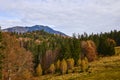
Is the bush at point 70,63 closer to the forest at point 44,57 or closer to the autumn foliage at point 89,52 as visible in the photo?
the forest at point 44,57

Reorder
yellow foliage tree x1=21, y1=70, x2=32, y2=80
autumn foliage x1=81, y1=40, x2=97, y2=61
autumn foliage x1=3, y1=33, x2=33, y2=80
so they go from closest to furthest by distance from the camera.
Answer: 1. autumn foliage x1=3, y1=33, x2=33, y2=80
2. yellow foliage tree x1=21, y1=70, x2=32, y2=80
3. autumn foliage x1=81, y1=40, x2=97, y2=61

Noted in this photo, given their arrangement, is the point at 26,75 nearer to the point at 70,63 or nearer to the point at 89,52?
the point at 70,63

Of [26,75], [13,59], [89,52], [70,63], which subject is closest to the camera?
[13,59]

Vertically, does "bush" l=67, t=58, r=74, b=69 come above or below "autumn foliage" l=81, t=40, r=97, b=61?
below

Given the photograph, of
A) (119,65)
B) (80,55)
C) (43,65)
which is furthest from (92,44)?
(119,65)

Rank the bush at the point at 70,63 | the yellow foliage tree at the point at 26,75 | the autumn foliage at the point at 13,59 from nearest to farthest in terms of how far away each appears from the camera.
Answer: the autumn foliage at the point at 13,59 → the yellow foliage tree at the point at 26,75 → the bush at the point at 70,63

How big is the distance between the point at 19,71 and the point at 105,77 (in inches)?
1649

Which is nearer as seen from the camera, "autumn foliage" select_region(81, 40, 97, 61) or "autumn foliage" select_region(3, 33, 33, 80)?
"autumn foliage" select_region(3, 33, 33, 80)

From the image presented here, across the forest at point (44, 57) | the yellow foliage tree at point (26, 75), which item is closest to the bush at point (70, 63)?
the forest at point (44, 57)

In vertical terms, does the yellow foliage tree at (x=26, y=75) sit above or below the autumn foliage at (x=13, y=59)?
below

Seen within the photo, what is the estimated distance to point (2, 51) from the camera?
36625 mm

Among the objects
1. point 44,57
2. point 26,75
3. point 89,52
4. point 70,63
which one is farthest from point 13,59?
point 44,57

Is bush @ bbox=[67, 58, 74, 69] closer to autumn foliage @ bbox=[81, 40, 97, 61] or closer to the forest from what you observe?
the forest

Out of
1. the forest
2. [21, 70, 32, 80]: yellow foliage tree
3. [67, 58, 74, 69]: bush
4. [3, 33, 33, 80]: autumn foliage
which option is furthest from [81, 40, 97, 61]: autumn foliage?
[21, 70, 32, 80]: yellow foliage tree
